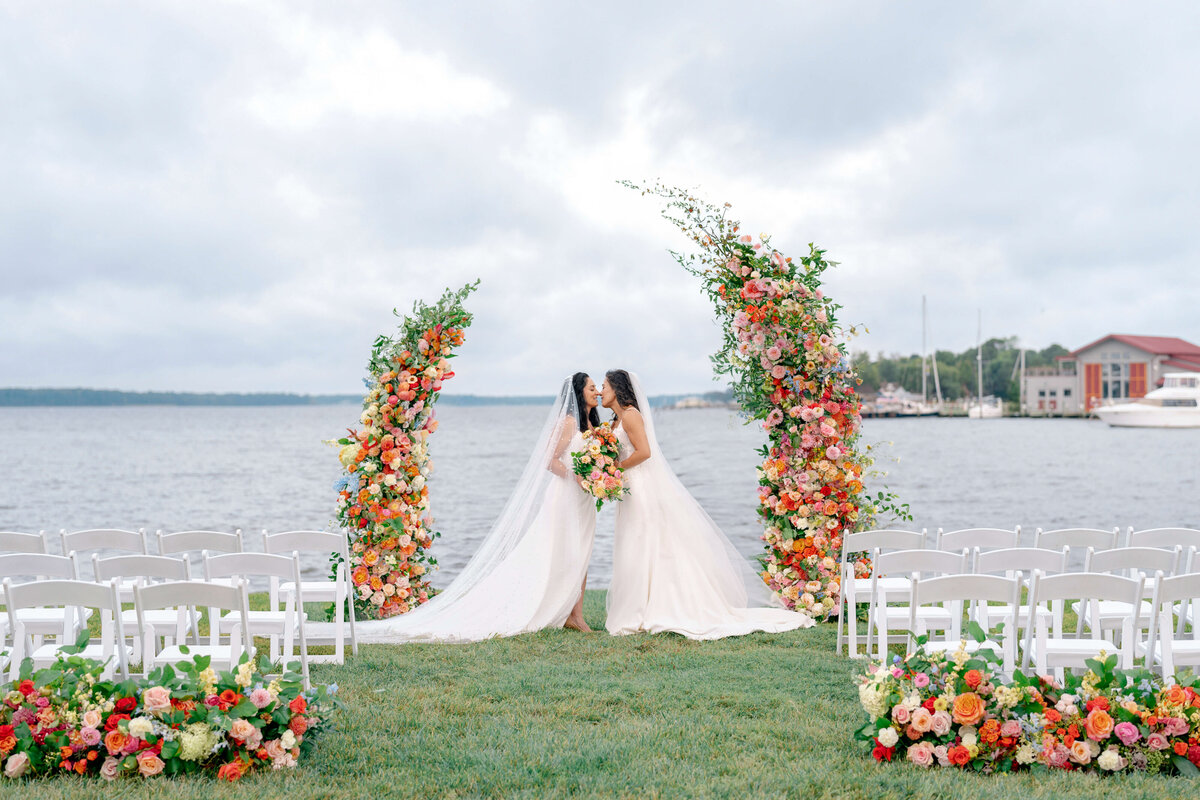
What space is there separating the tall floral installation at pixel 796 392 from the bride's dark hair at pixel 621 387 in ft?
3.83

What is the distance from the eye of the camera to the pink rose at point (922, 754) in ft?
13.2

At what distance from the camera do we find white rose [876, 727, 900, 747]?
4.05 meters

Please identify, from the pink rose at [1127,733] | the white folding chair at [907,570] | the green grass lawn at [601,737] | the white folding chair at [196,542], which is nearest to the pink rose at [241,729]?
the green grass lawn at [601,737]

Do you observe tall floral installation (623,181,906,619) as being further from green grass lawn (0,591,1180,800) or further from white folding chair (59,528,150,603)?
white folding chair (59,528,150,603)

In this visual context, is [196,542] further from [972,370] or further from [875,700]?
[972,370]

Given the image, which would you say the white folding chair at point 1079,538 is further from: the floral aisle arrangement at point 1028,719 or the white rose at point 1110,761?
the white rose at point 1110,761

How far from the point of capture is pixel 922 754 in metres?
4.02

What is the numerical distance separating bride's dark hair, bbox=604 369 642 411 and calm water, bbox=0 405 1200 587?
96 cm

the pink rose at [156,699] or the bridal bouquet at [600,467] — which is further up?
the bridal bouquet at [600,467]

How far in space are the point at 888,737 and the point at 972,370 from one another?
376 ft

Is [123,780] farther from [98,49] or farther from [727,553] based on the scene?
[98,49]

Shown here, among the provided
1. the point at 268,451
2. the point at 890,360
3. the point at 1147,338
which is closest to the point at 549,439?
the point at 268,451

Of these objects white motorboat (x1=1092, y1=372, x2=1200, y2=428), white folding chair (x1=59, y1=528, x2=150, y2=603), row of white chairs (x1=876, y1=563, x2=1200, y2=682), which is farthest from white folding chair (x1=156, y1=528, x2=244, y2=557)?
white motorboat (x1=1092, y1=372, x2=1200, y2=428)

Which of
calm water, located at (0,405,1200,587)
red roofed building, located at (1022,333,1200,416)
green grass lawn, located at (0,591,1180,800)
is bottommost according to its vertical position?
calm water, located at (0,405,1200,587)
